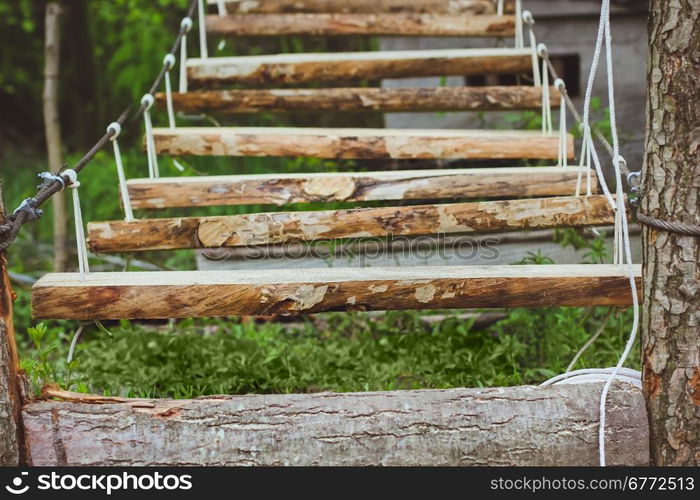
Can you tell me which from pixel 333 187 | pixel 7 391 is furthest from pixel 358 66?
pixel 7 391

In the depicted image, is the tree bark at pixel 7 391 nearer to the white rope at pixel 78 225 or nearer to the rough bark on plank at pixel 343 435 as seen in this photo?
the rough bark on plank at pixel 343 435

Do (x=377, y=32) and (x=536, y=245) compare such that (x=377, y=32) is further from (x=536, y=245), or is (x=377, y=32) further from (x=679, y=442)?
(x=679, y=442)

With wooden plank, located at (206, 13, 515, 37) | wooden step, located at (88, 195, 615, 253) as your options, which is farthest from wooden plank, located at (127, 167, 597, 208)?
wooden plank, located at (206, 13, 515, 37)

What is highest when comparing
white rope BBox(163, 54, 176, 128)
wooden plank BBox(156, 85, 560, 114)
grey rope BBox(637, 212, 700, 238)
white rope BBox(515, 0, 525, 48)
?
white rope BBox(515, 0, 525, 48)

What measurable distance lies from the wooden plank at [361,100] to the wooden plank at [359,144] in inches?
14.3

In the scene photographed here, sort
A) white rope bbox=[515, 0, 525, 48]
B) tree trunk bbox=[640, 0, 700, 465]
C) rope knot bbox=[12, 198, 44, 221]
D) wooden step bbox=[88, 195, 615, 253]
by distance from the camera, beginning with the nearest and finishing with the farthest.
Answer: tree trunk bbox=[640, 0, 700, 465]
rope knot bbox=[12, 198, 44, 221]
wooden step bbox=[88, 195, 615, 253]
white rope bbox=[515, 0, 525, 48]

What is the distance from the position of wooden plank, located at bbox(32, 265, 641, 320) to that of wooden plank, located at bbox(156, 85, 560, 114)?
1436mm

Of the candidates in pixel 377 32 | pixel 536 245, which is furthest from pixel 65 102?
pixel 536 245

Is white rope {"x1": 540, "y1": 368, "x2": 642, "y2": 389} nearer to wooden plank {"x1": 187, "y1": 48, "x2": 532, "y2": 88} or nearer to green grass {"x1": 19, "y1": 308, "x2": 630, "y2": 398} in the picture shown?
green grass {"x1": 19, "y1": 308, "x2": 630, "y2": 398}

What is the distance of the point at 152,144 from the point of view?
118 inches

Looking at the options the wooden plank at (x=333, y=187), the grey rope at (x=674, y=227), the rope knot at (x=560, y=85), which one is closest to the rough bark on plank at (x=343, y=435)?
the grey rope at (x=674, y=227)

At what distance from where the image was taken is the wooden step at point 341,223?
2508mm

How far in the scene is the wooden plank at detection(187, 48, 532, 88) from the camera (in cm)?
354

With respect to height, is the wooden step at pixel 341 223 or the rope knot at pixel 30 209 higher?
the rope knot at pixel 30 209
